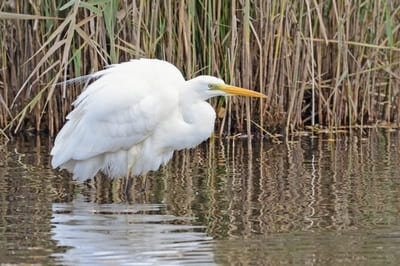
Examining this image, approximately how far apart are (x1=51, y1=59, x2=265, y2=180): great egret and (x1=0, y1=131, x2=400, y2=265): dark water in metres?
0.21

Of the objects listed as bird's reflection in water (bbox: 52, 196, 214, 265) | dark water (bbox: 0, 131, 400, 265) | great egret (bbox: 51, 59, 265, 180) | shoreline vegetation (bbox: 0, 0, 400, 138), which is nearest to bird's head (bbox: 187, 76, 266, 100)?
great egret (bbox: 51, 59, 265, 180)

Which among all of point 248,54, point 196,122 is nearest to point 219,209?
point 196,122

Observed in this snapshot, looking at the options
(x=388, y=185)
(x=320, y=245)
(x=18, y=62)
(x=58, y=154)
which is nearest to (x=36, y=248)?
(x=320, y=245)

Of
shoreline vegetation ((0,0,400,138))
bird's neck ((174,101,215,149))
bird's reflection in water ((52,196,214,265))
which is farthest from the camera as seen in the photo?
shoreline vegetation ((0,0,400,138))

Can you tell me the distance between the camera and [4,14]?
26.4 ft

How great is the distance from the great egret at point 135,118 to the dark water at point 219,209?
0.21 metres

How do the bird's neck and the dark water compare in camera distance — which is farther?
the bird's neck

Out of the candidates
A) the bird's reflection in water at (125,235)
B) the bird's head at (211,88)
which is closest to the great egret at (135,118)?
the bird's head at (211,88)

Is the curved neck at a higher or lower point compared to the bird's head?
lower

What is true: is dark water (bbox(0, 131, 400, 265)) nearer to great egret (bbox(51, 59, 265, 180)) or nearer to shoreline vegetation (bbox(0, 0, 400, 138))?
great egret (bbox(51, 59, 265, 180))

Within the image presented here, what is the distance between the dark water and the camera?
16.1 ft

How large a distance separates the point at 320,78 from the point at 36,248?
5.19 meters

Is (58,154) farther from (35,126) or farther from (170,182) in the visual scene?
(35,126)

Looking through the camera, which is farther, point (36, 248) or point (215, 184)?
point (215, 184)
